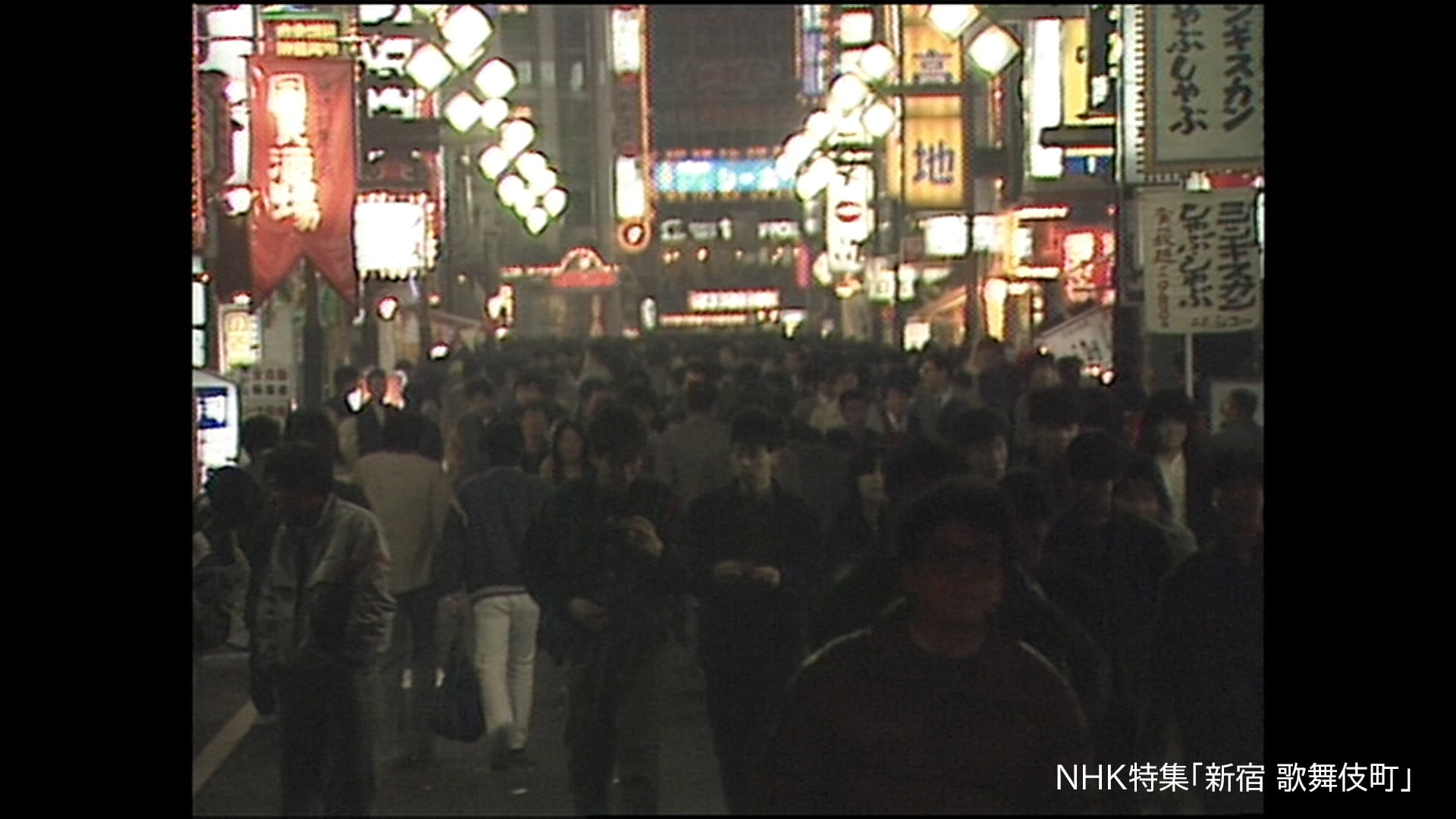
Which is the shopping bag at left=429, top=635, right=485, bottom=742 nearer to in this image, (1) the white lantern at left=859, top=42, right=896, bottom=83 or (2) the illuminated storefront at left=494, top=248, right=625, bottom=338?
(1) the white lantern at left=859, top=42, right=896, bottom=83

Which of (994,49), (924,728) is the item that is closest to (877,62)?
(994,49)

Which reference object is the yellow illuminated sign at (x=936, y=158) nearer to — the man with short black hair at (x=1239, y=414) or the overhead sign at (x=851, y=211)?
the overhead sign at (x=851, y=211)

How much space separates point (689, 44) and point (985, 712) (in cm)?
11322

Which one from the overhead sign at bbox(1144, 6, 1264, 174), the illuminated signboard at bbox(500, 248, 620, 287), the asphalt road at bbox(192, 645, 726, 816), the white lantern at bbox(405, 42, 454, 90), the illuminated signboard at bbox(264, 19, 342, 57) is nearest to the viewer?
the asphalt road at bbox(192, 645, 726, 816)

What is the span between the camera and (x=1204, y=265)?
12.6 m

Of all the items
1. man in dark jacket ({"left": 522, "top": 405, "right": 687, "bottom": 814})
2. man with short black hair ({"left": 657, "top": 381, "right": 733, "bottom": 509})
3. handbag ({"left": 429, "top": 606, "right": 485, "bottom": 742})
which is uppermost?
man with short black hair ({"left": 657, "top": 381, "right": 733, "bottom": 509})

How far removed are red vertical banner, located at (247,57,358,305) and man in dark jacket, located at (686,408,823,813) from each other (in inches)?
351

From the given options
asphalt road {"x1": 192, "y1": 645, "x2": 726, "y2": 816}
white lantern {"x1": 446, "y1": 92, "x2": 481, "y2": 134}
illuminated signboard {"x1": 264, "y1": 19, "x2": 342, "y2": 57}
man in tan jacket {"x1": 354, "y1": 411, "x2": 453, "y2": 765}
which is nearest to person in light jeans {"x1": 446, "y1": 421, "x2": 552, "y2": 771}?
man in tan jacket {"x1": 354, "y1": 411, "x2": 453, "y2": 765}

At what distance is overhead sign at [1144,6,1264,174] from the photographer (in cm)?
1223

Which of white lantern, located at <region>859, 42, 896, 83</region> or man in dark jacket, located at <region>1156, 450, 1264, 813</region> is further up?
white lantern, located at <region>859, 42, 896, 83</region>

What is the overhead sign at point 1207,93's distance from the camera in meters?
12.2

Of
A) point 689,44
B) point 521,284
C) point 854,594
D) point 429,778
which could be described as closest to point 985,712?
point 854,594

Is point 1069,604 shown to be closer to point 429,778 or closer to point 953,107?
point 429,778

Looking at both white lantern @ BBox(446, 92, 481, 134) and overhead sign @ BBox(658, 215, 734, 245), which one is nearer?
white lantern @ BBox(446, 92, 481, 134)
